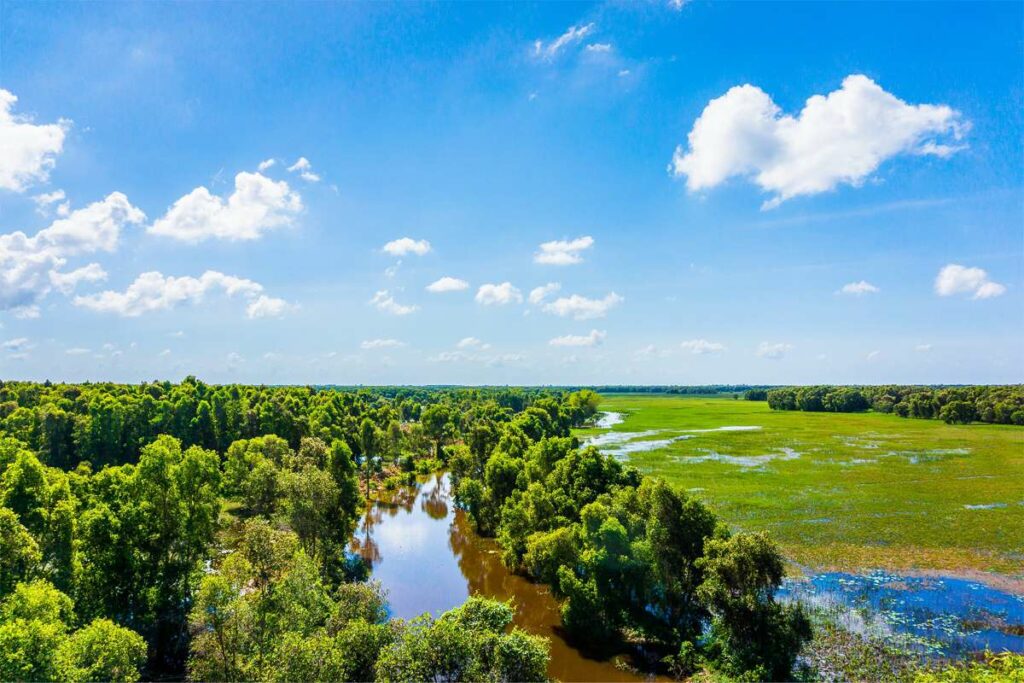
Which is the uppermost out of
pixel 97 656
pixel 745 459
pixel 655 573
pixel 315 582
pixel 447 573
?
pixel 315 582

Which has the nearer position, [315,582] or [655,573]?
[315,582]

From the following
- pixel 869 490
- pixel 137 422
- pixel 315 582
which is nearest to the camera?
pixel 315 582

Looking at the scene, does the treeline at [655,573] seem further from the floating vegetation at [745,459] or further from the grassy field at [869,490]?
the floating vegetation at [745,459]

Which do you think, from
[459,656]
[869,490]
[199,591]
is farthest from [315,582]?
[869,490]

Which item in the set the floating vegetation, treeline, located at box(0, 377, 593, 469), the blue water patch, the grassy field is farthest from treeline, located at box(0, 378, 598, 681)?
the floating vegetation

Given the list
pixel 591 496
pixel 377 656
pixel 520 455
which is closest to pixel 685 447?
pixel 520 455

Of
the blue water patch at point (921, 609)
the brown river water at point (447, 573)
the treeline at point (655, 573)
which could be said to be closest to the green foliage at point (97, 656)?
the brown river water at point (447, 573)

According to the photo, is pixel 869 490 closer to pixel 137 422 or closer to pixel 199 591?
pixel 199 591
